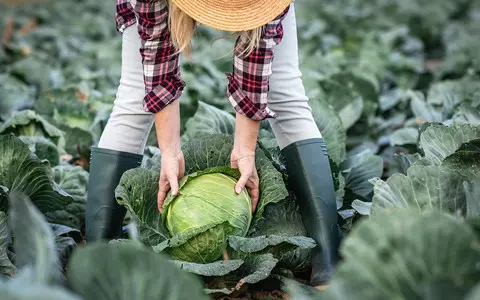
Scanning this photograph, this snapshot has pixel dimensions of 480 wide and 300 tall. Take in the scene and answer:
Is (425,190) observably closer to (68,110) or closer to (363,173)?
(363,173)

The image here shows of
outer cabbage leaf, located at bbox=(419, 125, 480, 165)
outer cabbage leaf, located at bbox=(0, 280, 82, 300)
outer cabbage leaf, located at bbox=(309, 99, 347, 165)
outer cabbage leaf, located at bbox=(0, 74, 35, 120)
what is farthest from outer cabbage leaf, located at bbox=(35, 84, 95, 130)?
outer cabbage leaf, located at bbox=(0, 280, 82, 300)

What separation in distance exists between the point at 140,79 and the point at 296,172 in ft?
2.62

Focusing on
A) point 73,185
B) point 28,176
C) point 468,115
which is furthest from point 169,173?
point 468,115

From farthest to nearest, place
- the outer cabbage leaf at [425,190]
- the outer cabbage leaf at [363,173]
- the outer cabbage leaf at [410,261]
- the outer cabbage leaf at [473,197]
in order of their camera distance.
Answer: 1. the outer cabbage leaf at [363,173]
2. the outer cabbage leaf at [425,190]
3. the outer cabbage leaf at [473,197]
4. the outer cabbage leaf at [410,261]

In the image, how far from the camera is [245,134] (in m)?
3.02

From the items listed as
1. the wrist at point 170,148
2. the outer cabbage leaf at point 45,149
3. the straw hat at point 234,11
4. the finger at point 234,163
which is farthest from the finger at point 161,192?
the outer cabbage leaf at point 45,149

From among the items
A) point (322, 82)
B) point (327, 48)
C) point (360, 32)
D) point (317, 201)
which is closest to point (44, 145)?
point (317, 201)

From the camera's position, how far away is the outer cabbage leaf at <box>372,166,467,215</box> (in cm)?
265

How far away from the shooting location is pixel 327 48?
8.56 metres

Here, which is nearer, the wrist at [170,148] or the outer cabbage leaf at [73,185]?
the wrist at [170,148]

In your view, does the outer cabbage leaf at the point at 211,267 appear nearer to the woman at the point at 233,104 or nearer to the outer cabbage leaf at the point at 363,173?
the woman at the point at 233,104

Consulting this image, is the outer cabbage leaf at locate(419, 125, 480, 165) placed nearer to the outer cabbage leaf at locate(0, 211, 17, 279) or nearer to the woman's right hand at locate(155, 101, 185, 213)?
the woman's right hand at locate(155, 101, 185, 213)

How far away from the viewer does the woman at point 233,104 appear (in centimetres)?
277

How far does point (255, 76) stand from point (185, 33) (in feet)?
1.05
